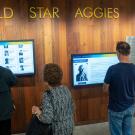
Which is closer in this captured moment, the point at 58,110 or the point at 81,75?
the point at 58,110

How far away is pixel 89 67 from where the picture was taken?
4859 mm

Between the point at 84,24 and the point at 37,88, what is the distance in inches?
49.9

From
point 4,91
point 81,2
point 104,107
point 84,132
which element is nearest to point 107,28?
point 81,2

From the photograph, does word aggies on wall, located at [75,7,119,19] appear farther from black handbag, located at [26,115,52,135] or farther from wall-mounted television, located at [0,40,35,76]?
black handbag, located at [26,115,52,135]

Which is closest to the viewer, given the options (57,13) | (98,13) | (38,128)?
(38,128)

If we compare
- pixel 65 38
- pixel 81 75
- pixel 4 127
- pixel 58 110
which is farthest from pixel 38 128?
pixel 65 38

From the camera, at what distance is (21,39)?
4.54 metres

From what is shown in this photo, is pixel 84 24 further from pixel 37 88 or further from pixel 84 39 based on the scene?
pixel 37 88

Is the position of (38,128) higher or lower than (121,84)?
lower

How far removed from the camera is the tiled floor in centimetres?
469

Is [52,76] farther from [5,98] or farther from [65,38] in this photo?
[65,38]

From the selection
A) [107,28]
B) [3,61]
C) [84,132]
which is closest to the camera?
[3,61]

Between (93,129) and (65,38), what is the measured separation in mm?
1512

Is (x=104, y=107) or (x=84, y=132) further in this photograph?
(x=104, y=107)
